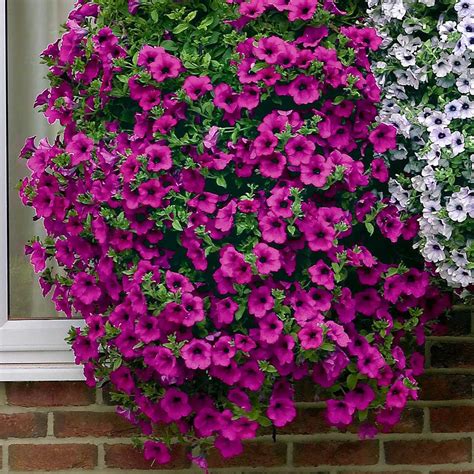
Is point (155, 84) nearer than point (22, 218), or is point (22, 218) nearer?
point (155, 84)

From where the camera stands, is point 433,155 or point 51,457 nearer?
point 433,155

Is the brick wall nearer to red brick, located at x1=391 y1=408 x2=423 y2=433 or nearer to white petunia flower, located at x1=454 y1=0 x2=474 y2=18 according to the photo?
red brick, located at x1=391 y1=408 x2=423 y2=433

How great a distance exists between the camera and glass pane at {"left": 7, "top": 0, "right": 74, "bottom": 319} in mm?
2697

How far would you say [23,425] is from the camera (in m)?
2.65

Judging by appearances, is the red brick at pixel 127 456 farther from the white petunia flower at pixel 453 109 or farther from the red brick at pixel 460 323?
the white petunia flower at pixel 453 109

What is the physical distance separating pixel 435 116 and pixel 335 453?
1.07 metres

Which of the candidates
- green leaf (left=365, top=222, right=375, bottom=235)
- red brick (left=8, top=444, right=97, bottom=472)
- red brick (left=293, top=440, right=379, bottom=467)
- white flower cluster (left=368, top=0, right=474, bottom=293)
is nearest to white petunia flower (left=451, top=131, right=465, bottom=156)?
white flower cluster (left=368, top=0, right=474, bottom=293)

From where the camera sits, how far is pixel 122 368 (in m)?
2.16

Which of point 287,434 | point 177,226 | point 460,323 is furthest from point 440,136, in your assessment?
point 287,434

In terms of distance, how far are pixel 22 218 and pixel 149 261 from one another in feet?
2.45

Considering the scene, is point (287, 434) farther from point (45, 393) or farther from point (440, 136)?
point (440, 136)

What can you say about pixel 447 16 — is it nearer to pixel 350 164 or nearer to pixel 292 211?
pixel 350 164

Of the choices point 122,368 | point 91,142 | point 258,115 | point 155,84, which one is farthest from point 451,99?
point 122,368

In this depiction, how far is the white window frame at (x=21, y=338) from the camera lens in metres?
2.59
